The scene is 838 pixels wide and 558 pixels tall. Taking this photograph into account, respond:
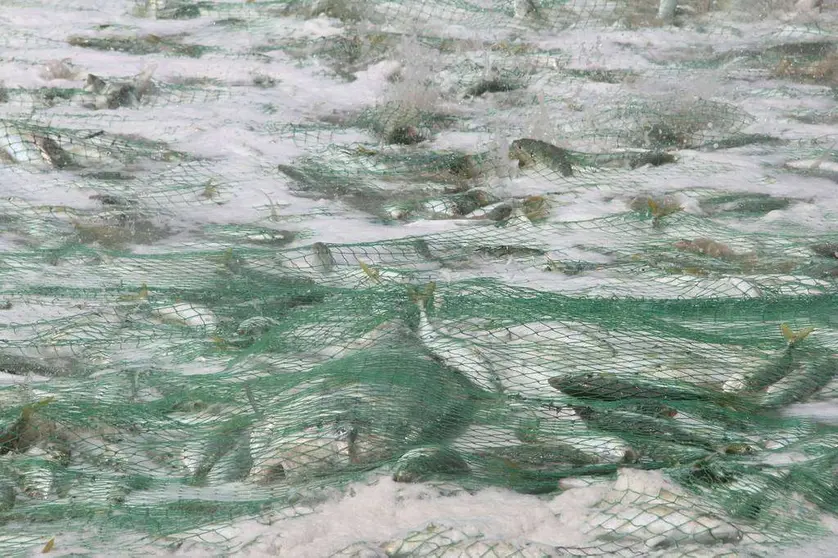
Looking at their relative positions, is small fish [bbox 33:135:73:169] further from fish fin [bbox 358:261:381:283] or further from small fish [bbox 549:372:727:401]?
small fish [bbox 549:372:727:401]

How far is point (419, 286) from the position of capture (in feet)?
13.4

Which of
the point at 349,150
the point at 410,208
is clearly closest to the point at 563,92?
the point at 349,150

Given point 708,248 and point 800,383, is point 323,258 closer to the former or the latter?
point 708,248

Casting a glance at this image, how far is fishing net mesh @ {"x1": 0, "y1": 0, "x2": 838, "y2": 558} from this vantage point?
2898 millimetres

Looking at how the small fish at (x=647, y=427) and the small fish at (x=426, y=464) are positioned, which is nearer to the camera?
the small fish at (x=426, y=464)

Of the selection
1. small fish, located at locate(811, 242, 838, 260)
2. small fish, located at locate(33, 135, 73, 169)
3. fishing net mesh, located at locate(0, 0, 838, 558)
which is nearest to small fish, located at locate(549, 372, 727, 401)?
fishing net mesh, located at locate(0, 0, 838, 558)

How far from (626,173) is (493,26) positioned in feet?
10.1

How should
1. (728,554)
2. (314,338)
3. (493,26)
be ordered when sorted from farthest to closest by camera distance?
(493,26) → (314,338) → (728,554)

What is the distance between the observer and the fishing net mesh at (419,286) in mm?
2898

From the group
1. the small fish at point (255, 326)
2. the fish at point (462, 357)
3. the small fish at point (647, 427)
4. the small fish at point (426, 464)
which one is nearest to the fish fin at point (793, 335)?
the small fish at point (647, 427)

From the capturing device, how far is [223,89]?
284 inches

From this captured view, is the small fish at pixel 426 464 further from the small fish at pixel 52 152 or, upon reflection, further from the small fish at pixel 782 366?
the small fish at pixel 52 152

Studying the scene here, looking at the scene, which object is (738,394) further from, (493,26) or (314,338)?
(493,26)

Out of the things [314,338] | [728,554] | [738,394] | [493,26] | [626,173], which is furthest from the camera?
[493,26]
